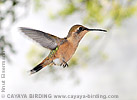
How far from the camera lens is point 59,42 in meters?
0.46

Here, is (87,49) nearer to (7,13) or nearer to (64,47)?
(7,13)

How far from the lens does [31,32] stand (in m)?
0.44

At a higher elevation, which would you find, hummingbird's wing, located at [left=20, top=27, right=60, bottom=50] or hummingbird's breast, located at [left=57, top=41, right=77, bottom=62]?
hummingbird's wing, located at [left=20, top=27, right=60, bottom=50]

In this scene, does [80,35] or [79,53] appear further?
[79,53]

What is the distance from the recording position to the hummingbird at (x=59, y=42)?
0.43 metres

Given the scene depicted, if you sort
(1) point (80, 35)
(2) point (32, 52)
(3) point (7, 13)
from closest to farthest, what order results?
(1) point (80, 35) < (3) point (7, 13) < (2) point (32, 52)

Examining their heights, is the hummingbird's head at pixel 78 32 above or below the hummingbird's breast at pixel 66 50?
above

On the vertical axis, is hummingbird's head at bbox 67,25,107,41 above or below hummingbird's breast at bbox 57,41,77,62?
above

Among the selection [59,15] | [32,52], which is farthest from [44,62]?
[59,15]

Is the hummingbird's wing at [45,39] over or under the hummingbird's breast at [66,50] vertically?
over

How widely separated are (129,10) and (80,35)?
103 centimetres

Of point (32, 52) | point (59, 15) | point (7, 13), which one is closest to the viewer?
point (7, 13)

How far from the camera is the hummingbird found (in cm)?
43

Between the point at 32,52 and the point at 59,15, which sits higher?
the point at 59,15
